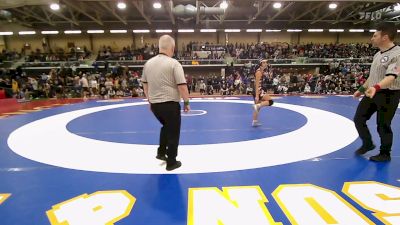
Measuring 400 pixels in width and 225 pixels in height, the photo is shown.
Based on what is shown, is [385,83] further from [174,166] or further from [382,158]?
[174,166]

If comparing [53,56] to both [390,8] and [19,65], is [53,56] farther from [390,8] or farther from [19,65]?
[390,8]

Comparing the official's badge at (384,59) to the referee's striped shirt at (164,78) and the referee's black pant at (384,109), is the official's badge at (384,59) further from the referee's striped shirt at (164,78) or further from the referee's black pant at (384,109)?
the referee's striped shirt at (164,78)

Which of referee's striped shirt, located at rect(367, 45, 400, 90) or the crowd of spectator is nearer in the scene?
referee's striped shirt, located at rect(367, 45, 400, 90)

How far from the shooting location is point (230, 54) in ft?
75.7

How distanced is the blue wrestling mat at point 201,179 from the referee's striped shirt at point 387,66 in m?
1.01

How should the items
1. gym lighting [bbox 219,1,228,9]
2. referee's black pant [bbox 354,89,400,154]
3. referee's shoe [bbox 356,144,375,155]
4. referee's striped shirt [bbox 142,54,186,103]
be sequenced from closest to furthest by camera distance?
1. referee's striped shirt [bbox 142,54,186,103]
2. referee's black pant [bbox 354,89,400,154]
3. referee's shoe [bbox 356,144,375,155]
4. gym lighting [bbox 219,1,228,9]

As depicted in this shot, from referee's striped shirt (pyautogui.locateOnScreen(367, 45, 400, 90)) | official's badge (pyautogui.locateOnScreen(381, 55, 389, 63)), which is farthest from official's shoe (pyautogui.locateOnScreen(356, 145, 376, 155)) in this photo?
official's badge (pyautogui.locateOnScreen(381, 55, 389, 63))

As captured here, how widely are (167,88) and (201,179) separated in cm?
108

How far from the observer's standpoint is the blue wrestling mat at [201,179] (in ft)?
6.81

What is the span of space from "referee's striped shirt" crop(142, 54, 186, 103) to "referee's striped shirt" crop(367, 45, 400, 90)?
93.1 inches

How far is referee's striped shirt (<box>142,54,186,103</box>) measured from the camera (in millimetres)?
2902

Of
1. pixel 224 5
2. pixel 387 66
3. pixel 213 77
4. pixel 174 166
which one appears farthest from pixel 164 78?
pixel 213 77

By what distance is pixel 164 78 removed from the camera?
2.94 meters

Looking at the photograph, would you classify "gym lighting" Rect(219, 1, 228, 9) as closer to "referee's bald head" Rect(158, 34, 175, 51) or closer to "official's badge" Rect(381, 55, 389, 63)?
"official's badge" Rect(381, 55, 389, 63)
